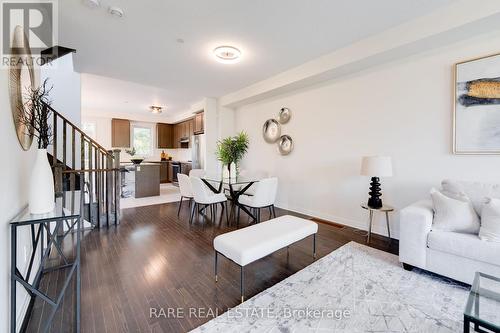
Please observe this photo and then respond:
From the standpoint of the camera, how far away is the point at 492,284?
149 centimetres

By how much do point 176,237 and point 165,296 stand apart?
1383 millimetres

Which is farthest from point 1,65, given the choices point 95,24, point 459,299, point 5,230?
point 459,299

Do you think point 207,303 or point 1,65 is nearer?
point 1,65

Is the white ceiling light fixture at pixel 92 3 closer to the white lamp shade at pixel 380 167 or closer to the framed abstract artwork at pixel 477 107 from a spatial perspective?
the white lamp shade at pixel 380 167

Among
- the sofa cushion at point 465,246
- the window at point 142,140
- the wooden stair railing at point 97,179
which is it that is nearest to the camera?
the sofa cushion at point 465,246

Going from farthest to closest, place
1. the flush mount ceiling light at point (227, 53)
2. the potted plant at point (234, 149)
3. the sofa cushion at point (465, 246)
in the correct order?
the potted plant at point (234, 149) → the flush mount ceiling light at point (227, 53) → the sofa cushion at point (465, 246)

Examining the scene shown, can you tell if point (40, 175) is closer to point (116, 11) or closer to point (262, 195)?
point (116, 11)

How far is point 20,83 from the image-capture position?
5.40 ft

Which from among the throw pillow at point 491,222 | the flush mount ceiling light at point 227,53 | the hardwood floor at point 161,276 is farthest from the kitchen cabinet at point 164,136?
the throw pillow at point 491,222

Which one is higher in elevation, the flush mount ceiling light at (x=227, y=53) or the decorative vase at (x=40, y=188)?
the flush mount ceiling light at (x=227, y=53)

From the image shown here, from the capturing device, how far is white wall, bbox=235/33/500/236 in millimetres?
2691

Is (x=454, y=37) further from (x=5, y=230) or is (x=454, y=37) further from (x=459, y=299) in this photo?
(x=5, y=230)

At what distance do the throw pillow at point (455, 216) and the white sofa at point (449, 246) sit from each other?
0.07 metres

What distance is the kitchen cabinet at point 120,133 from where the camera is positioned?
812 centimetres
